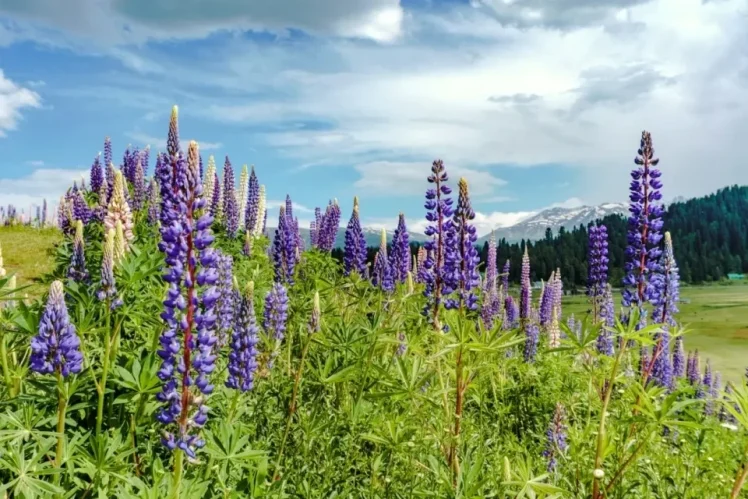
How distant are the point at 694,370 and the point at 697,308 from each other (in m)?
9.14

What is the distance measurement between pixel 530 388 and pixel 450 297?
110 inches

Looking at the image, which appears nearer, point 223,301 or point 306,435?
point 306,435

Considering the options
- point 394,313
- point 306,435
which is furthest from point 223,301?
point 394,313

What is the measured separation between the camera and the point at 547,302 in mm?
12820

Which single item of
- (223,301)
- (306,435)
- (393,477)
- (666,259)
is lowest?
(393,477)

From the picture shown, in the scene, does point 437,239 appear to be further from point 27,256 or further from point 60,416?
point 27,256

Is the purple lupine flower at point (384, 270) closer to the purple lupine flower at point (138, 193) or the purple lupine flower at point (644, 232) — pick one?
the purple lupine flower at point (644, 232)

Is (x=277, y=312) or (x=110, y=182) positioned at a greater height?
(x=110, y=182)

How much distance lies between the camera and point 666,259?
601 centimetres

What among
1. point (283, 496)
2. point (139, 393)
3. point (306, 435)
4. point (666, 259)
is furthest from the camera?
point (666, 259)

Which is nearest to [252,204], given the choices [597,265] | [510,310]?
[510,310]

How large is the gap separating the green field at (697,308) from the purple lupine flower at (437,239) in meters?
1.69

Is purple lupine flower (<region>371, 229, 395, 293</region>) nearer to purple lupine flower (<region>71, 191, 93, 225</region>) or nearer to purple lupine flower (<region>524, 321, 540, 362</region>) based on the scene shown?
purple lupine flower (<region>524, 321, 540, 362</region>)

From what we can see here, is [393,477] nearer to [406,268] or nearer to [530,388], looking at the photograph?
[530,388]
